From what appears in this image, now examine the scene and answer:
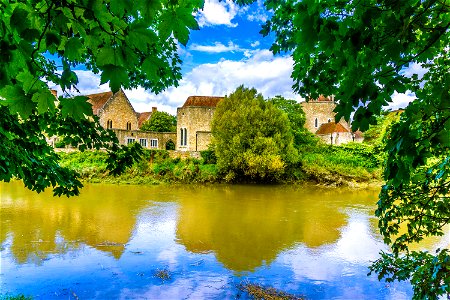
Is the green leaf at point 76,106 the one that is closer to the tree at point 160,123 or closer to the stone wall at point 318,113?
the tree at point 160,123

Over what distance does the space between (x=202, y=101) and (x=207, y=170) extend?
48.2ft

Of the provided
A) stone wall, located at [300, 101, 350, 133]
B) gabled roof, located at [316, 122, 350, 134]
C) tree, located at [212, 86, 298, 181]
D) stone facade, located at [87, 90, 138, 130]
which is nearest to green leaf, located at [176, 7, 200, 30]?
tree, located at [212, 86, 298, 181]

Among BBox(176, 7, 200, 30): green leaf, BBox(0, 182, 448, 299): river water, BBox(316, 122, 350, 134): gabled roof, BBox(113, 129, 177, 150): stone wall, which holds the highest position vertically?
BBox(316, 122, 350, 134): gabled roof

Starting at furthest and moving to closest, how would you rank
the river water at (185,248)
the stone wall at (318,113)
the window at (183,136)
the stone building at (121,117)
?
the stone wall at (318,113), the window at (183,136), the stone building at (121,117), the river water at (185,248)

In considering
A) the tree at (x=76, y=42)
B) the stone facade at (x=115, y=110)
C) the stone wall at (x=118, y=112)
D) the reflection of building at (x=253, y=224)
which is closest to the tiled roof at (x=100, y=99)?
the stone facade at (x=115, y=110)

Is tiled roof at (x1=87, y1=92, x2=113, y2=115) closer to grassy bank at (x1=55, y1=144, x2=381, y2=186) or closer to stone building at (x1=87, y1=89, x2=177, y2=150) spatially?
stone building at (x1=87, y1=89, x2=177, y2=150)

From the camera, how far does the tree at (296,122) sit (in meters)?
31.7

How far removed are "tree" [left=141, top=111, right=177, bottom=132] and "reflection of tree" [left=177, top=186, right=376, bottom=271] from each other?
90.1 ft

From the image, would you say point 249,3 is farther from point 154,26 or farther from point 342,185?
point 342,185

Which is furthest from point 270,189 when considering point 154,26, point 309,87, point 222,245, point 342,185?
point 309,87

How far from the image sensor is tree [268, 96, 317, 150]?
31672 millimetres

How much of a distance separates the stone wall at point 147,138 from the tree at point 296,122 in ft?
44.8

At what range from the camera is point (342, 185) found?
27.6 m

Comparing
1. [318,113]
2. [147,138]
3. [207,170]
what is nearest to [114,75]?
[207,170]
